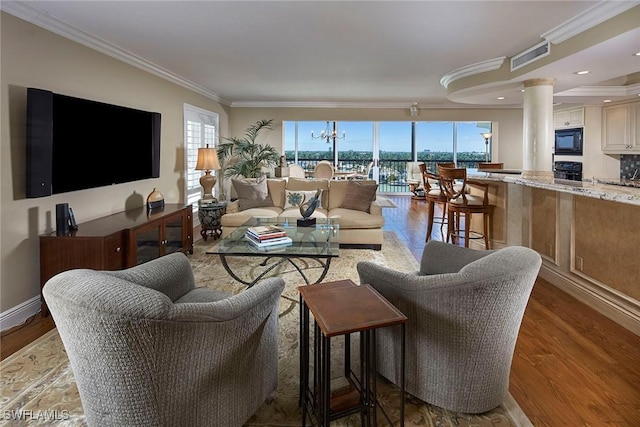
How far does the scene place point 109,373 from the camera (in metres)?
1.20

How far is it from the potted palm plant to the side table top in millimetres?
5972

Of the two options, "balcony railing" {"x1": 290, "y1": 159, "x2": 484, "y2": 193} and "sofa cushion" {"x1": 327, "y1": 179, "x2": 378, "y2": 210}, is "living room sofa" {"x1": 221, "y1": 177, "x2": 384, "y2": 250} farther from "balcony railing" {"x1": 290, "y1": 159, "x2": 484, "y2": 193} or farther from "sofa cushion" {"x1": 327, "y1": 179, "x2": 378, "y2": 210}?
"balcony railing" {"x1": 290, "y1": 159, "x2": 484, "y2": 193}

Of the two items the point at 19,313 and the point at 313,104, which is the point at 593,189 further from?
the point at 313,104

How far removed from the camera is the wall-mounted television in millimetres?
2809

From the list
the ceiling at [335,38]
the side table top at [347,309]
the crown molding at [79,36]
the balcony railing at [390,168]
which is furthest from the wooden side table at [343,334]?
the balcony railing at [390,168]

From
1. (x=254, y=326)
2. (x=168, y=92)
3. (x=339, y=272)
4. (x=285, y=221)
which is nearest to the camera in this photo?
(x=254, y=326)

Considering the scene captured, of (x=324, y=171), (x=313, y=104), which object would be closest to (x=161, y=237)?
(x=324, y=171)

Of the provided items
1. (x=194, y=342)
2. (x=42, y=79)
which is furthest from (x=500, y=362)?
(x=42, y=79)

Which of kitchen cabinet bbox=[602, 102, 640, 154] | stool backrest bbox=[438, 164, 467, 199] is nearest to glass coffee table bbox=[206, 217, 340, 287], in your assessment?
stool backrest bbox=[438, 164, 467, 199]

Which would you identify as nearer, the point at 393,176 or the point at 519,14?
the point at 519,14

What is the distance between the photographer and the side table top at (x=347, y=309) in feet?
4.44

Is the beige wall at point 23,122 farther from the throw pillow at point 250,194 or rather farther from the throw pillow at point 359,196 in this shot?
the throw pillow at point 359,196

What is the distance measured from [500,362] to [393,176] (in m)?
9.35

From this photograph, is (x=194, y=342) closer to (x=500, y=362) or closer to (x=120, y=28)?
(x=500, y=362)
